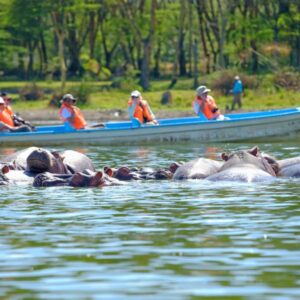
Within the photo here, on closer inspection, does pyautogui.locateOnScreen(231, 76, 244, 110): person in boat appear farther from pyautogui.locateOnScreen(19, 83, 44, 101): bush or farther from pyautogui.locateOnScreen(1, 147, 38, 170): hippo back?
pyautogui.locateOnScreen(1, 147, 38, 170): hippo back

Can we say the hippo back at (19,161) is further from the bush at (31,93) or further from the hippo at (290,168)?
the bush at (31,93)

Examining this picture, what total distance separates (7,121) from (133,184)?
40.8 ft

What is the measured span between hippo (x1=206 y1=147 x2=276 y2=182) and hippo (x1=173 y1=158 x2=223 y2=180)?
22 cm

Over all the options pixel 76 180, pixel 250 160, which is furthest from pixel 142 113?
pixel 76 180

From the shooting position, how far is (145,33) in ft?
222

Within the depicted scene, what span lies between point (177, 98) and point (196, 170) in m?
32.2

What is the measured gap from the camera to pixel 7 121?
33781 millimetres

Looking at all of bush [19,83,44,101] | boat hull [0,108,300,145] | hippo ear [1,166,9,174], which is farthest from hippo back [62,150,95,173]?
bush [19,83,44,101]

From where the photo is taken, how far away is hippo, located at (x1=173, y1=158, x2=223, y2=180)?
22.2 metres

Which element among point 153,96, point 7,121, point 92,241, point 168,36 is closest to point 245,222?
point 92,241

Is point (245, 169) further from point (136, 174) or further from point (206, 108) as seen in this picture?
point (206, 108)

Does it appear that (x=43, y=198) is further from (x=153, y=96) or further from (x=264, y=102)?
(x=153, y=96)

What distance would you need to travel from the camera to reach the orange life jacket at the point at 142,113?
3378cm

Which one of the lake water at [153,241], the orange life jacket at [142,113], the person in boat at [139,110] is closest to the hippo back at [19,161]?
the lake water at [153,241]
